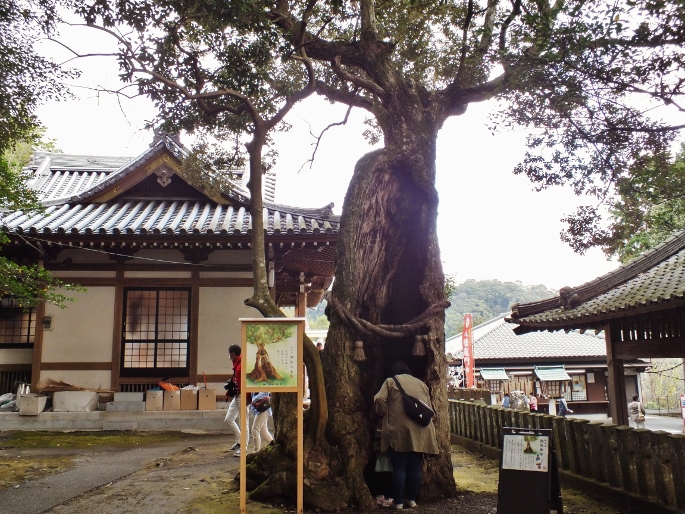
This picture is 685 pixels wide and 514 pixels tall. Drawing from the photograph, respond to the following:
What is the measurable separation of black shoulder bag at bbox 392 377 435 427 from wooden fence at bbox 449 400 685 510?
2157mm

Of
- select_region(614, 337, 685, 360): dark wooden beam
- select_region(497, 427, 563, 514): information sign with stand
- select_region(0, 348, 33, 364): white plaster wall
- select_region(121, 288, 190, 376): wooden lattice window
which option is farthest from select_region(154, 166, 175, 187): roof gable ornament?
select_region(497, 427, 563, 514): information sign with stand

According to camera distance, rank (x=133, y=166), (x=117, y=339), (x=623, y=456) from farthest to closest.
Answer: (x=133, y=166), (x=117, y=339), (x=623, y=456)

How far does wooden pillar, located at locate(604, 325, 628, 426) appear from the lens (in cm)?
950

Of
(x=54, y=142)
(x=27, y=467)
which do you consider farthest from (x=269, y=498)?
(x=54, y=142)

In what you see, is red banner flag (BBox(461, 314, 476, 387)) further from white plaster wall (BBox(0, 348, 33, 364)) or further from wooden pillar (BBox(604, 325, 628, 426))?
white plaster wall (BBox(0, 348, 33, 364))

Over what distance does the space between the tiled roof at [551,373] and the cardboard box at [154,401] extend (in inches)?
753

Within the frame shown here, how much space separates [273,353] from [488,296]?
84.4 m

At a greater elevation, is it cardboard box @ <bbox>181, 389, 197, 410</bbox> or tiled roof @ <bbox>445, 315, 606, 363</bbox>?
tiled roof @ <bbox>445, 315, 606, 363</bbox>

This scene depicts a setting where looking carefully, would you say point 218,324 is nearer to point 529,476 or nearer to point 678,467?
point 529,476

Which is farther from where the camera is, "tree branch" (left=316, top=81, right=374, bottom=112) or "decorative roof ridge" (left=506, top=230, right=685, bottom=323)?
"decorative roof ridge" (left=506, top=230, right=685, bottom=323)

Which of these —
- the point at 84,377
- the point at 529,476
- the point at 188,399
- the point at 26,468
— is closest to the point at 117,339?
the point at 84,377

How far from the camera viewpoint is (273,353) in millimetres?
6258

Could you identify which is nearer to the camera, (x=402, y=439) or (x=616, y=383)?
(x=402, y=439)

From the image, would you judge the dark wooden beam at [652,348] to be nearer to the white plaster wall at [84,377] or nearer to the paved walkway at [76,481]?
the paved walkway at [76,481]
